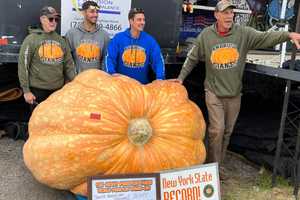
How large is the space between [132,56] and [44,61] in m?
0.93

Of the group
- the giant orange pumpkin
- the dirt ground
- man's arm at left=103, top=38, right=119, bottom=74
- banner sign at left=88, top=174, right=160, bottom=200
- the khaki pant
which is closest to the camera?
banner sign at left=88, top=174, right=160, bottom=200

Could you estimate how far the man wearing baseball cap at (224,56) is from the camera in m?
4.60

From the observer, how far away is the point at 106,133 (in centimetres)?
388

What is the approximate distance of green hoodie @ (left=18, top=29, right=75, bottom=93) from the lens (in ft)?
15.6

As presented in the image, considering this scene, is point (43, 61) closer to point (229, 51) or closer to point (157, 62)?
point (157, 62)

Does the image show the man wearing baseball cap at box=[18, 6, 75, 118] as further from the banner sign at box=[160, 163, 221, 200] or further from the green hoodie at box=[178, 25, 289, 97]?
the banner sign at box=[160, 163, 221, 200]

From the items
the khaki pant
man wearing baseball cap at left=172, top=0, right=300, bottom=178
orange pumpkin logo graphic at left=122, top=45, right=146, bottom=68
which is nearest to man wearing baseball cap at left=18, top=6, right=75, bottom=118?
orange pumpkin logo graphic at left=122, top=45, right=146, bottom=68

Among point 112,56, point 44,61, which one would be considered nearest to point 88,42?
point 112,56

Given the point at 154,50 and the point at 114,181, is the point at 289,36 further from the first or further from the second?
the point at 114,181

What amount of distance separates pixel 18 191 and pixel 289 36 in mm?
3059

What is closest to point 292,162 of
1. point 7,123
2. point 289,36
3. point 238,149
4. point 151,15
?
point 238,149

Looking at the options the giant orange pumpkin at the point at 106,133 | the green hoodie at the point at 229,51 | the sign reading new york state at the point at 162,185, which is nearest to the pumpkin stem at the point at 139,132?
the giant orange pumpkin at the point at 106,133

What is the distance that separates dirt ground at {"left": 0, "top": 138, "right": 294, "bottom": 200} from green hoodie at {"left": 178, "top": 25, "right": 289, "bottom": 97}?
103 cm

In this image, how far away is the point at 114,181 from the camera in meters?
3.53
